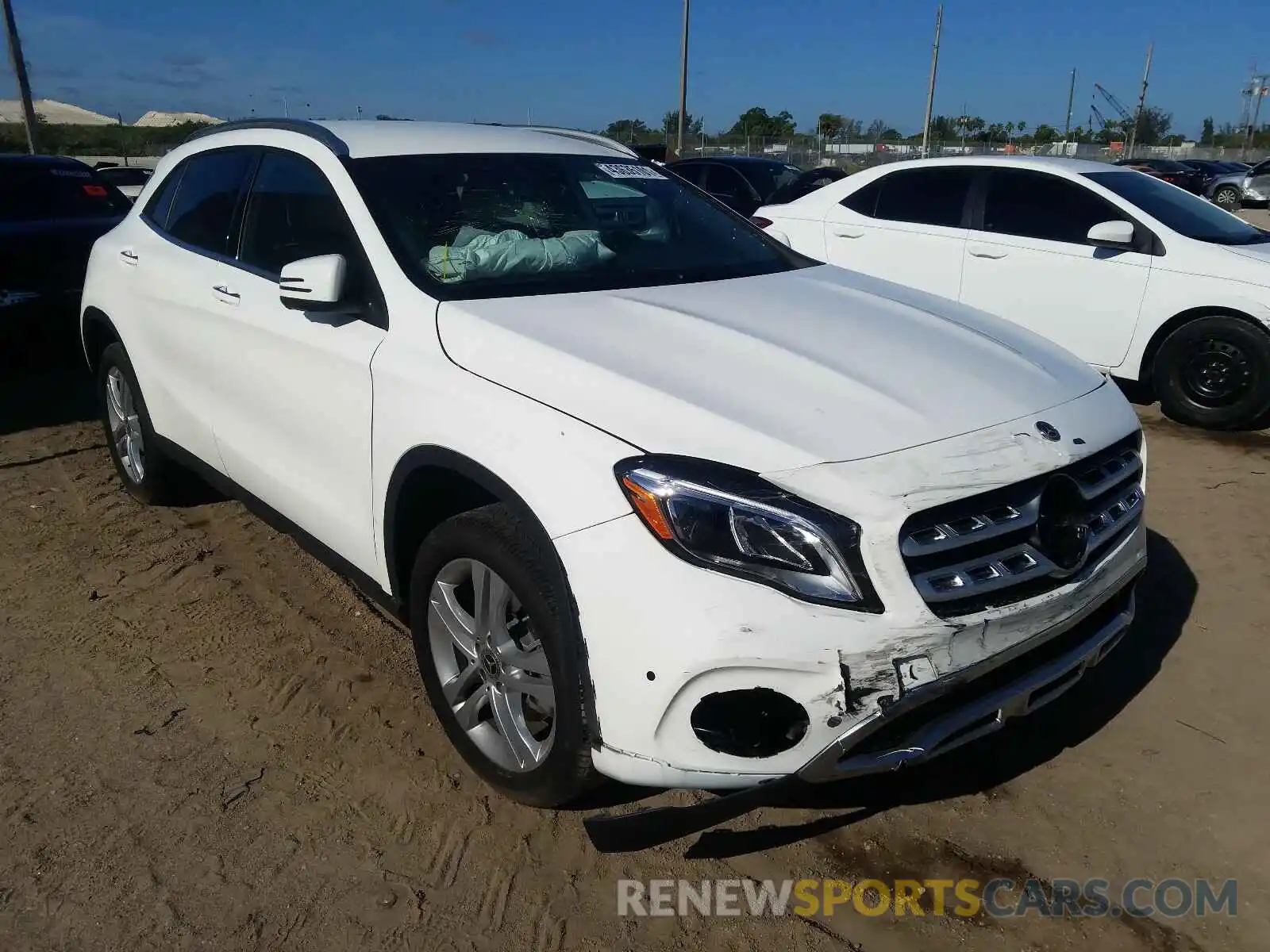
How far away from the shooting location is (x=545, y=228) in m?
3.38

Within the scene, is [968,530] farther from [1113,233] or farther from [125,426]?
[1113,233]

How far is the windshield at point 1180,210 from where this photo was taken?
638 cm

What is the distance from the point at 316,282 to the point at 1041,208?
557cm

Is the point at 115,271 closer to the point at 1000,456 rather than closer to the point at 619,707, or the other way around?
the point at 619,707

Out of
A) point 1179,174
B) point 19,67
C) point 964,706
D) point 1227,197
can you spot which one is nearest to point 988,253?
point 964,706

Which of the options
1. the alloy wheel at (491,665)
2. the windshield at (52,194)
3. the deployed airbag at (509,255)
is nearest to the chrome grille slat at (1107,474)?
the alloy wheel at (491,665)

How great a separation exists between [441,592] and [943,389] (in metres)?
1.44

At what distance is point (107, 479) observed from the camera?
539 cm

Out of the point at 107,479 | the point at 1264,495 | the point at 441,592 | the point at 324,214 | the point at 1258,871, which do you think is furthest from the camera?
the point at 107,479

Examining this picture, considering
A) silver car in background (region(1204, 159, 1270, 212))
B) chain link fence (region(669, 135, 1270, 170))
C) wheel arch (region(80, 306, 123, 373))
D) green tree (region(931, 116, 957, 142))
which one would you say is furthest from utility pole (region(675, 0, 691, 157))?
green tree (region(931, 116, 957, 142))

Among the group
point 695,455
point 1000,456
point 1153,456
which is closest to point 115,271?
point 695,455

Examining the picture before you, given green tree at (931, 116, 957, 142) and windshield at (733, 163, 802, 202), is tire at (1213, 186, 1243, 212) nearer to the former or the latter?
windshield at (733, 163, 802, 202)

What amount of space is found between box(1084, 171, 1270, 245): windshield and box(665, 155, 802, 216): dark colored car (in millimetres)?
6199

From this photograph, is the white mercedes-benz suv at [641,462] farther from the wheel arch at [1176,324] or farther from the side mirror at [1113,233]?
the wheel arch at [1176,324]
